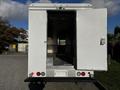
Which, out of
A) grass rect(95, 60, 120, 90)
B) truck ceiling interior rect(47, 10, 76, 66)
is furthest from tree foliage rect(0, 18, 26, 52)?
truck ceiling interior rect(47, 10, 76, 66)

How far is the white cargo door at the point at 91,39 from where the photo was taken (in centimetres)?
886

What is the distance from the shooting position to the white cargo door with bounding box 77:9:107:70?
8.86 meters

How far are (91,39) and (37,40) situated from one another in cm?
160

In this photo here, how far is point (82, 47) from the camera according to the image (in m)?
8.94

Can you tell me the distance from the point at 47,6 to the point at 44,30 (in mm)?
722

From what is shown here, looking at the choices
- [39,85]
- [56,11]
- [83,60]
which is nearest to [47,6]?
[56,11]

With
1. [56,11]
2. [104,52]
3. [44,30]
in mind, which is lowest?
[104,52]

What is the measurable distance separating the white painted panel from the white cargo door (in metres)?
1.04

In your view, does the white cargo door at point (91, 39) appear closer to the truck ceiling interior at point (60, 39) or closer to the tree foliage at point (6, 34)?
the truck ceiling interior at point (60, 39)

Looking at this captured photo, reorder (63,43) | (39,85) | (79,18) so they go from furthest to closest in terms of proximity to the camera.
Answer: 1. (63,43)
2. (39,85)
3. (79,18)

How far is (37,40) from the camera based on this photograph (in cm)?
900

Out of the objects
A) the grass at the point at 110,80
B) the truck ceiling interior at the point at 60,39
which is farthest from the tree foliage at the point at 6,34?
the truck ceiling interior at the point at 60,39

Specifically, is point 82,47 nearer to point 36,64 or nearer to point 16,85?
point 36,64

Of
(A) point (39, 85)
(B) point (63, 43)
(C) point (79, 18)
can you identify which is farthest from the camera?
(B) point (63, 43)
